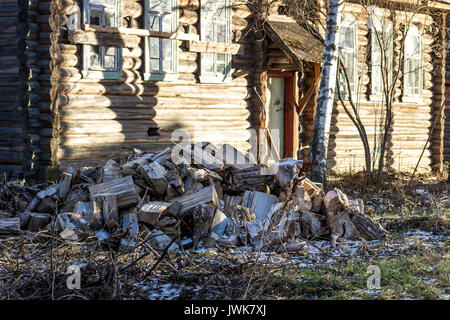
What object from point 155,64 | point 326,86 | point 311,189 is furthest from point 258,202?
point 155,64

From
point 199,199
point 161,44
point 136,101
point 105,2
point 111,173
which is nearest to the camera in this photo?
point 199,199

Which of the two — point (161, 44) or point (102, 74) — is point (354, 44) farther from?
point (102, 74)

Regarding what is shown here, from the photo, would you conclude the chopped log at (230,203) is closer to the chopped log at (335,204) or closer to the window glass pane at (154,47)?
the chopped log at (335,204)

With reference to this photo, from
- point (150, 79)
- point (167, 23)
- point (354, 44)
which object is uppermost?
point (167, 23)

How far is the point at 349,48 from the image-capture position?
48.2ft

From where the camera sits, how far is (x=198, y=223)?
6379mm

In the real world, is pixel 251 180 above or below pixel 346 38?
below

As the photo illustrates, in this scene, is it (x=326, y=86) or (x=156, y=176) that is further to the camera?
(x=326, y=86)

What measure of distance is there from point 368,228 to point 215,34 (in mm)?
6626

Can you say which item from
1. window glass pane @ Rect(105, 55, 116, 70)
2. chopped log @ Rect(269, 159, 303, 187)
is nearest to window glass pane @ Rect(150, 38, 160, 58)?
window glass pane @ Rect(105, 55, 116, 70)

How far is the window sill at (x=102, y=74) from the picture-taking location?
1053 cm

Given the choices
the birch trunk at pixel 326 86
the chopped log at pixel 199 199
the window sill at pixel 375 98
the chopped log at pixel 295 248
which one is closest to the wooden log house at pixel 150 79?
the window sill at pixel 375 98

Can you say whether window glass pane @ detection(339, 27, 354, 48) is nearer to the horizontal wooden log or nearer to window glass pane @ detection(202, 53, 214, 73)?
window glass pane @ detection(202, 53, 214, 73)

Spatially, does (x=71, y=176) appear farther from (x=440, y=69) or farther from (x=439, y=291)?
(x=440, y=69)
